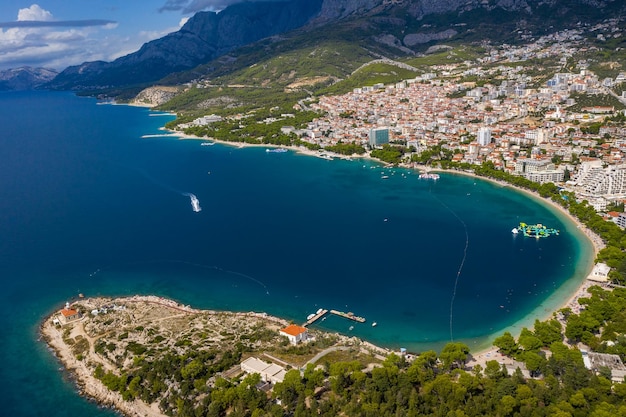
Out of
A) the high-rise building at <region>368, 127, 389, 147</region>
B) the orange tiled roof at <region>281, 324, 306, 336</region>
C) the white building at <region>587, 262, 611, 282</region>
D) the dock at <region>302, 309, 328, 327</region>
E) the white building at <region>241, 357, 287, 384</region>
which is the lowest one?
the dock at <region>302, 309, 328, 327</region>

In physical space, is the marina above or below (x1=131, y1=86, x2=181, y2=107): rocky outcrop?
below

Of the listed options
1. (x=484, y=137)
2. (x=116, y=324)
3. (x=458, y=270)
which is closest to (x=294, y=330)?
(x=116, y=324)

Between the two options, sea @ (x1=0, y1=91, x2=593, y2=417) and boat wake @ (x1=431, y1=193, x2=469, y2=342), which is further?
sea @ (x1=0, y1=91, x2=593, y2=417)

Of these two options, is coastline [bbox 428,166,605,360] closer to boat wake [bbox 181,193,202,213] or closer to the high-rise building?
boat wake [bbox 181,193,202,213]

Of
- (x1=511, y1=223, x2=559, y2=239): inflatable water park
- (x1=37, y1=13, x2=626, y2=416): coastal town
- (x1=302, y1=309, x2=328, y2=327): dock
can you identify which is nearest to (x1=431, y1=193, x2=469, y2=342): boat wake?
(x1=37, y1=13, x2=626, y2=416): coastal town

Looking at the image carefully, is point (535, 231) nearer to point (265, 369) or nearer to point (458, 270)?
point (458, 270)

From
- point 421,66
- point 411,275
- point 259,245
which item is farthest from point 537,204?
point 421,66
